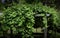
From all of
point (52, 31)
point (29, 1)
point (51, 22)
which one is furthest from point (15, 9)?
point (52, 31)

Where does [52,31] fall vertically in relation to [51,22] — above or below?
below

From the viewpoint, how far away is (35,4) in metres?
7.25

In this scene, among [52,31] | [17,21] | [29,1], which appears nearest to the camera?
[17,21]

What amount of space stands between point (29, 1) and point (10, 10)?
4.04 ft

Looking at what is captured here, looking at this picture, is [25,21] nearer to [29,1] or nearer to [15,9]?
[15,9]

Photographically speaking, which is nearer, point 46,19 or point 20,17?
point 20,17

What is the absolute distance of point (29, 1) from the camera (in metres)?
7.58

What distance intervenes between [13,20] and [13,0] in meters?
1.72

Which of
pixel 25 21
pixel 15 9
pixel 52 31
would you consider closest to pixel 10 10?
pixel 15 9

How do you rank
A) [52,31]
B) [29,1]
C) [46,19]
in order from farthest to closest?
[52,31], [29,1], [46,19]

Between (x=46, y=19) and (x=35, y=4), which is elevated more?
(x=35, y=4)

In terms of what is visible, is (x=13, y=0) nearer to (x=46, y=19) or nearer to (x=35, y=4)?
(x=35, y=4)

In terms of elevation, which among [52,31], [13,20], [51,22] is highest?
[13,20]

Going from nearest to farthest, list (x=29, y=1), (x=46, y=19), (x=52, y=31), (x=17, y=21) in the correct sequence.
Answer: (x=17, y=21) → (x=46, y=19) → (x=29, y=1) → (x=52, y=31)
